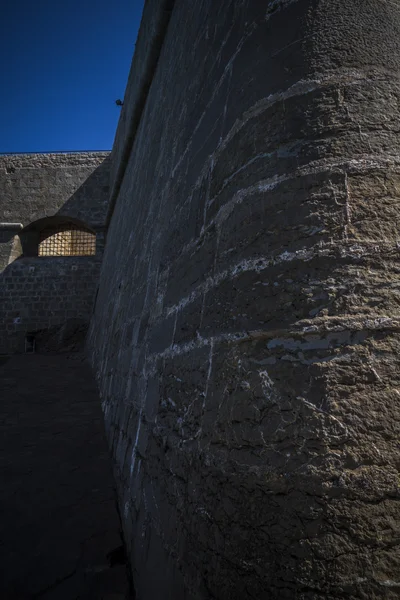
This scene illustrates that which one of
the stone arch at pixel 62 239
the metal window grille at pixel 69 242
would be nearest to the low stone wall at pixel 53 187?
the stone arch at pixel 62 239

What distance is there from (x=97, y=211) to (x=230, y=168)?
10943 mm

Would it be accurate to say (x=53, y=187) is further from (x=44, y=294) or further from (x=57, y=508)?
(x=57, y=508)

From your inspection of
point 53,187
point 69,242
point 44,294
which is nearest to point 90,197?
point 53,187

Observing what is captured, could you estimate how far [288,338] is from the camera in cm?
89

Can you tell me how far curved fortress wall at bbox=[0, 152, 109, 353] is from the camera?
35.8 ft

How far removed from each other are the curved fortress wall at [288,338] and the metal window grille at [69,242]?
38.5ft

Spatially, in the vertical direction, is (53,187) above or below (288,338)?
above

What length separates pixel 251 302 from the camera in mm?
983

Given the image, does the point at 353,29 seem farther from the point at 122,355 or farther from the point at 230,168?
the point at 122,355

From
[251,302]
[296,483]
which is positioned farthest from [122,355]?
[296,483]

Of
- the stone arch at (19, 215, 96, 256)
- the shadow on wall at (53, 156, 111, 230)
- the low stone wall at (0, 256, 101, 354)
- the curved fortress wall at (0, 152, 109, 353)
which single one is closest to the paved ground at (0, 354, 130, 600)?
the low stone wall at (0, 256, 101, 354)

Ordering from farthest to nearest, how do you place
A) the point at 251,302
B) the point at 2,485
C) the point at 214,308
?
1. the point at 2,485
2. the point at 214,308
3. the point at 251,302

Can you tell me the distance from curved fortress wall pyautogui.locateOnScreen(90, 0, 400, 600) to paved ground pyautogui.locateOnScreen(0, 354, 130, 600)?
16cm

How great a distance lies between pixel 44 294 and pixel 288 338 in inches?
438
